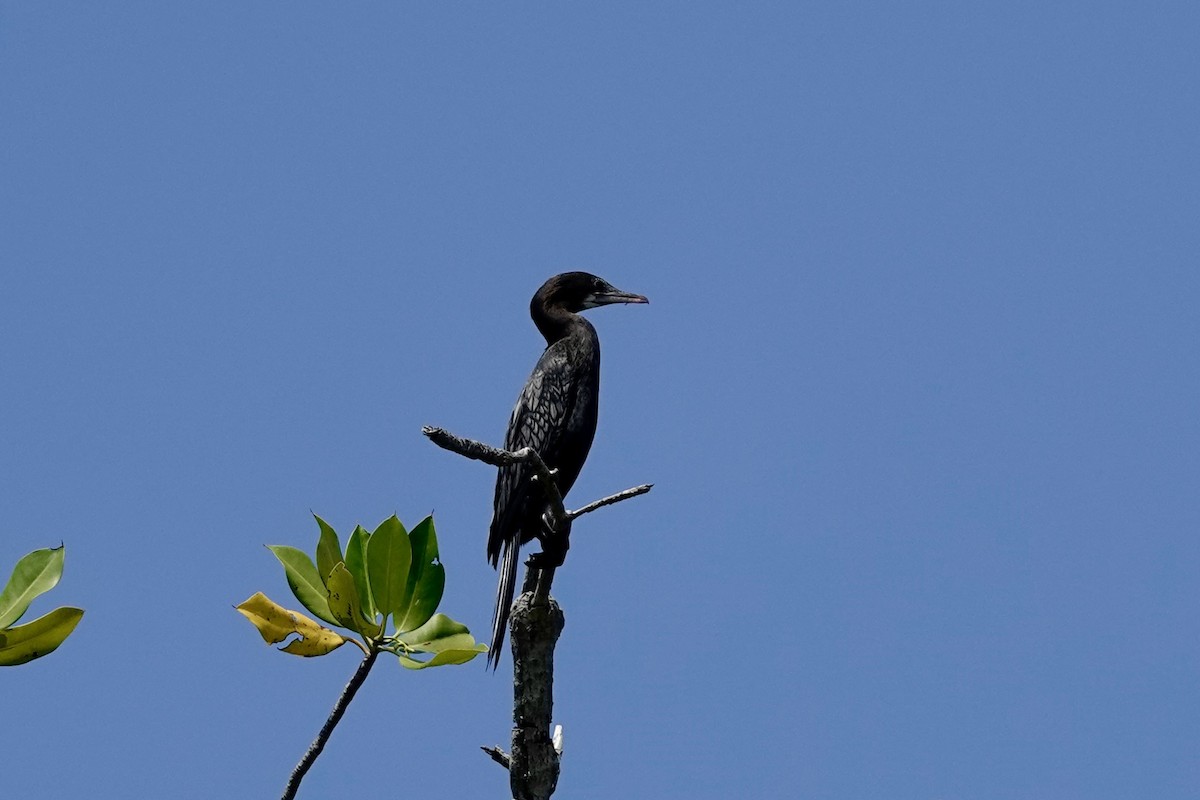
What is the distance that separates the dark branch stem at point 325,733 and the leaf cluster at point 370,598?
20 centimetres

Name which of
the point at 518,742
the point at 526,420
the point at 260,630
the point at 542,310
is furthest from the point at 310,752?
the point at 542,310

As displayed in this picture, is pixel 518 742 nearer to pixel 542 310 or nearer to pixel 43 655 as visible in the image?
pixel 43 655

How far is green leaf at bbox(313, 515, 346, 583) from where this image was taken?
284 centimetres

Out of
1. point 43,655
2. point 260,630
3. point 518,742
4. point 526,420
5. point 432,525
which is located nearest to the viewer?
point 43,655

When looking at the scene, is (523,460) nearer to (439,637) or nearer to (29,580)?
(439,637)

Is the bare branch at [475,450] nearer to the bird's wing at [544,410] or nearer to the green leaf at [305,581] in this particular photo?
the green leaf at [305,581]

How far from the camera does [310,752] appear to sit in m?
2.41

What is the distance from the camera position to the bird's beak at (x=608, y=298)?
736cm

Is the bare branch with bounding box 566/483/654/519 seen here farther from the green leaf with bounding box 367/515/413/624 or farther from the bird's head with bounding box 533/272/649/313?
the bird's head with bounding box 533/272/649/313

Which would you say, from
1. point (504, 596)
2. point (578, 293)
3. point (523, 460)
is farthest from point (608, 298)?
point (523, 460)

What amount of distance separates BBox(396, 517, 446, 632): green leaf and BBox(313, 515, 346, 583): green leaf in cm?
16

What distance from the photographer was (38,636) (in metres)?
2.35

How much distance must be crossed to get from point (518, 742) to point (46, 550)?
182 cm

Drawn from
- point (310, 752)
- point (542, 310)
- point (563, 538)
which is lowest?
point (310, 752)
